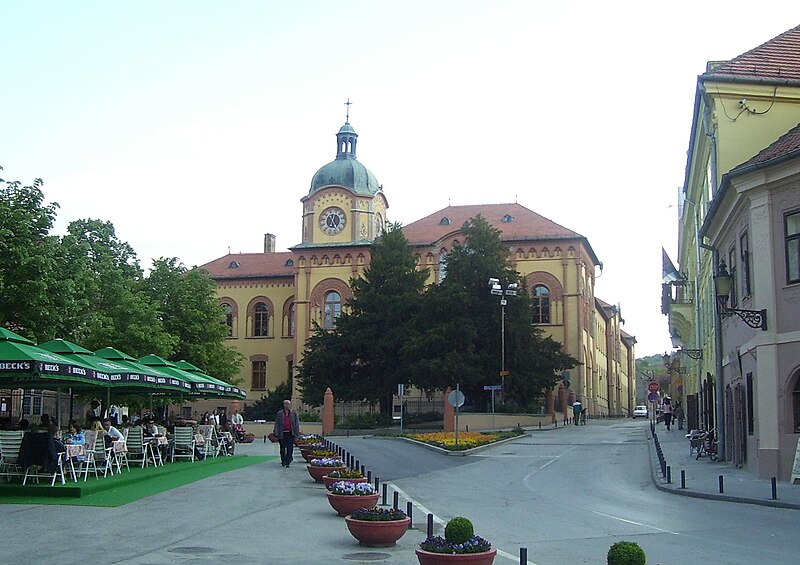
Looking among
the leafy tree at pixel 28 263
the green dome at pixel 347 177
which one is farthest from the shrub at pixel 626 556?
the green dome at pixel 347 177

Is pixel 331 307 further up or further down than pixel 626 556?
further up

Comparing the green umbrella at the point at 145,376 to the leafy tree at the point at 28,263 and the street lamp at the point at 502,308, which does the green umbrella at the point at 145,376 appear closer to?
the leafy tree at the point at 28,263

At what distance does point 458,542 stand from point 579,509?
842cm

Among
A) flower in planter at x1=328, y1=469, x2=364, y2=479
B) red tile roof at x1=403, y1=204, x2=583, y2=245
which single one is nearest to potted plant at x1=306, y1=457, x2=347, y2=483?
flower in planter at x1=328, y1=469, x2=364, y2=479

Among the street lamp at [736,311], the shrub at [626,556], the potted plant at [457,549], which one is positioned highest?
the street lamp at [736,311]

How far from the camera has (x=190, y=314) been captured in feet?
160

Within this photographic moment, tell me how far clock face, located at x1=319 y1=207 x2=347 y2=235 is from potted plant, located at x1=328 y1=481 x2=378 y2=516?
189ft

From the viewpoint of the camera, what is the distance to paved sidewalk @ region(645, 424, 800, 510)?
1762 centimetres

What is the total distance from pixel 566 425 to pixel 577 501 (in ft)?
126

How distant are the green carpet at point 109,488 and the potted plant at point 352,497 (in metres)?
3.92

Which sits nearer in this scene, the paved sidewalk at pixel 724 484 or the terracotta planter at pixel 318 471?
the paved sidewalk at pixel 724 484

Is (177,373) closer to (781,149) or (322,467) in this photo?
(322,467)

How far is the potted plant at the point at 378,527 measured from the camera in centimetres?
1162

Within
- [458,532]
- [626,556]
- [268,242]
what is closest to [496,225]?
[268,242]
